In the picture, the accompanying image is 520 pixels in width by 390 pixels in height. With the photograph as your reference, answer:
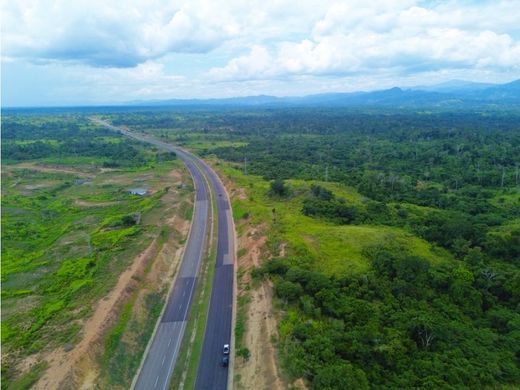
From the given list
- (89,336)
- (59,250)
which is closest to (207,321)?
(89,336)

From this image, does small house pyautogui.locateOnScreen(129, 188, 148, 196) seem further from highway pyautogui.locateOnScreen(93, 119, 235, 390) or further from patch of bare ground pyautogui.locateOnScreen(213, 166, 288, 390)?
patch of bare ground pyautogui.locateOnScreen(213, 166, 288, 390)

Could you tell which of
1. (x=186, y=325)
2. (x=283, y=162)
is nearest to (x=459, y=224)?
(x=186, y=325)

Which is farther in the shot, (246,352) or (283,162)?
(283,162)

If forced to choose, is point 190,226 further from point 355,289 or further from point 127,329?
point 355,289

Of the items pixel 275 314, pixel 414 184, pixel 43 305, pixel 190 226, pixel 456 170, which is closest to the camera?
pixel 275 314

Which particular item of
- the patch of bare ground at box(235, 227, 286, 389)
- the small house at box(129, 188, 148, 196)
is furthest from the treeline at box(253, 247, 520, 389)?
the small house at box(129, 188, 148, 196)

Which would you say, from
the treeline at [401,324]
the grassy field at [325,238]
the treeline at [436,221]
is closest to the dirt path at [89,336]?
the treeline at [401,324]
